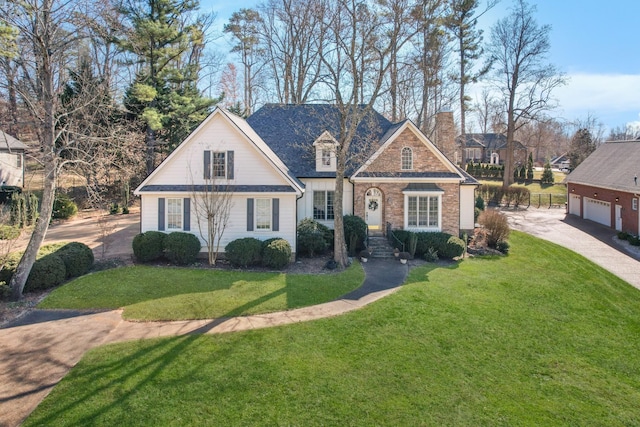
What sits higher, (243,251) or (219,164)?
(219,164)

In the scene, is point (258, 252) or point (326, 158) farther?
point (326, 158)

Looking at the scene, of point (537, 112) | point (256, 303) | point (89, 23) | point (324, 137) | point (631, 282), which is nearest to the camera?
point (89, 23)

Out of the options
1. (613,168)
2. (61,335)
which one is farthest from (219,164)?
(613,168)

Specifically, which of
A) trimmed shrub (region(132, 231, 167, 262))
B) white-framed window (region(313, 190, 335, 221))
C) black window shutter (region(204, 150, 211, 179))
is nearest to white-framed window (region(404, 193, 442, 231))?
white-framed window (region(313, 190, 335, 221))

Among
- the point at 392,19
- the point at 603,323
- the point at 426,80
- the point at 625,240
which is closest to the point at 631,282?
the point at 603,323

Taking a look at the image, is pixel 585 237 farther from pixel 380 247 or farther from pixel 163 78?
pixel 163 78

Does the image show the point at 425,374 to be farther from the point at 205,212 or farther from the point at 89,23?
the point at 89,23
